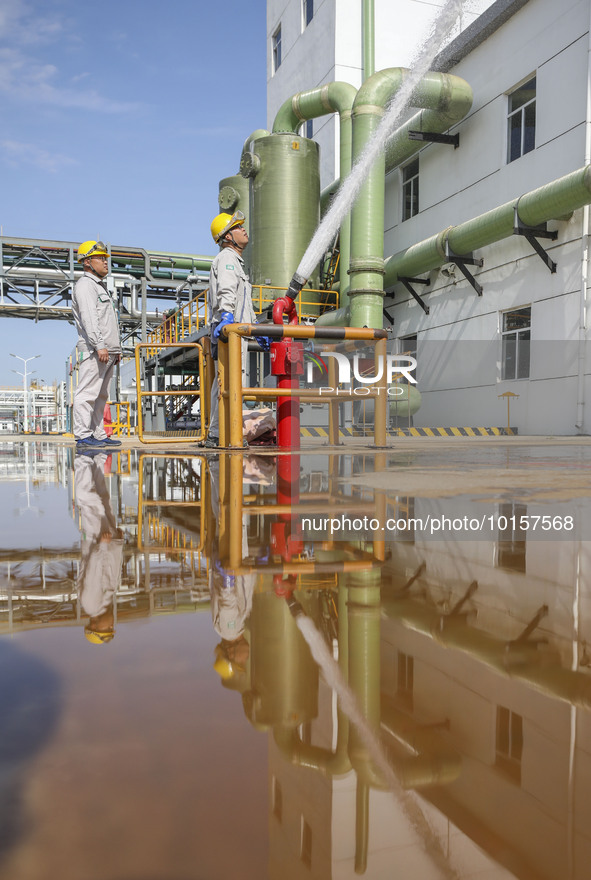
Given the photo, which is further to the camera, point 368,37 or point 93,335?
point 368,37

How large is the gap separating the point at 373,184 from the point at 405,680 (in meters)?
13.1

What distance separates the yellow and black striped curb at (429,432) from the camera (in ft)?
40.0

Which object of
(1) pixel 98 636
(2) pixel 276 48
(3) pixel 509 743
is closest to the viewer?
(3) pixel 509 743

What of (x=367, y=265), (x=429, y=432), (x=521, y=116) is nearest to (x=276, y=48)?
(x=521, y=116)

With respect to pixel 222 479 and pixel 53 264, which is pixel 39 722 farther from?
pixel 53 264

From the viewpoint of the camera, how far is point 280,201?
15133 mm

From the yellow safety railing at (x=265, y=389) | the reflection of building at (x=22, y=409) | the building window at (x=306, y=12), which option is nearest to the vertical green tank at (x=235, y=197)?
the building window at (x=306, y=12)

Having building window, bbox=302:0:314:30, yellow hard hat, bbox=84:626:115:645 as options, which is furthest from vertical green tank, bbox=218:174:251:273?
yellow hard hat, bbox=84:626:115:645

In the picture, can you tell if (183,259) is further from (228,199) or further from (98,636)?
(98,636)

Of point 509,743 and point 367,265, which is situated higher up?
point 367,265

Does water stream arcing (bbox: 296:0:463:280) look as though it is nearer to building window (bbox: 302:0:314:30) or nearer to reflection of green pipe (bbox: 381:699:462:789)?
building window (bbox: 302:0:314:30)

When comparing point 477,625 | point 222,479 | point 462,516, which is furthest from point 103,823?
point 222,479

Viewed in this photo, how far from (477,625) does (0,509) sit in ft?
6.52

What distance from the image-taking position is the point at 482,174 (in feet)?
43.5
